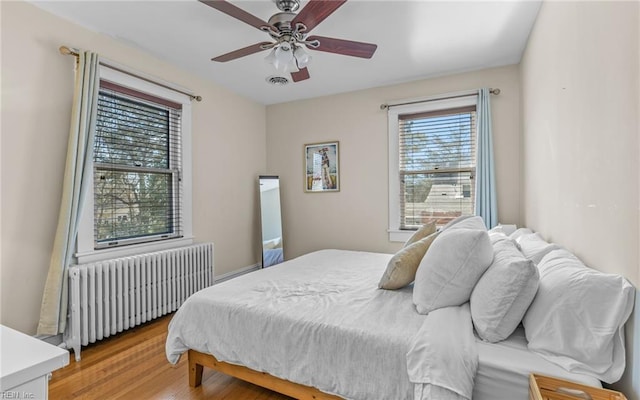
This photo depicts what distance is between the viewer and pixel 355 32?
2703mm

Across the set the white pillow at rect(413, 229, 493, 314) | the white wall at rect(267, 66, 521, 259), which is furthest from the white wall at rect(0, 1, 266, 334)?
the white pillow at rect(413, 229, 493, 314)

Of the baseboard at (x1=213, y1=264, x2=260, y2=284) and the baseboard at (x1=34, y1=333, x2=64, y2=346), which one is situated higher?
the baseboard at (x1=213, y1=264, x2=260, y2=284)

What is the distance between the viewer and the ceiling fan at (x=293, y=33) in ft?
6.21

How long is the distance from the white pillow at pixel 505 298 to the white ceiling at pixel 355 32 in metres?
1.94

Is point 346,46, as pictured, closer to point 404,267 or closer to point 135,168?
point 404,267

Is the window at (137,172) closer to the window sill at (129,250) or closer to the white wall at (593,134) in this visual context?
the window sill at (129,250)

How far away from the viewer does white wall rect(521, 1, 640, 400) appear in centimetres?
106

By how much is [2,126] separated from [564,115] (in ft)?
11.4

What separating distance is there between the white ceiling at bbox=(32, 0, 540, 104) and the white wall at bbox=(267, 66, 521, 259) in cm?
27

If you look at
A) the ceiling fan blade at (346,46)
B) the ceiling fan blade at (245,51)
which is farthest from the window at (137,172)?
the ceiling fan blade at (346,46)

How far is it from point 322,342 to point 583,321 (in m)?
1.01

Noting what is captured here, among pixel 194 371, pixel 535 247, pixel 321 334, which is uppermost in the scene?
pixel 535 247

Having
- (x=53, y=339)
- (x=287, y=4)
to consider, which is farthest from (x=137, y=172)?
(x=287, y=4)

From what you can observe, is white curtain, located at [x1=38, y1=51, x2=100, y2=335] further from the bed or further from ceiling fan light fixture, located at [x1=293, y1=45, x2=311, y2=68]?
ceiling fan light fixture, located at [x1=293, y1=45, x2=311, y2=68]
